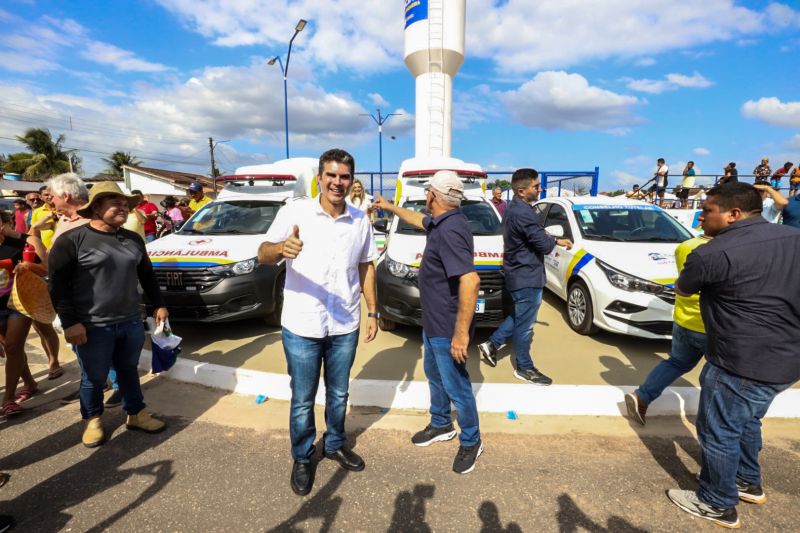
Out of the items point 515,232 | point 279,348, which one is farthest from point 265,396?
point 515,232

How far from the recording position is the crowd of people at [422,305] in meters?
1.95

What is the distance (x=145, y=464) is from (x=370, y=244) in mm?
2054

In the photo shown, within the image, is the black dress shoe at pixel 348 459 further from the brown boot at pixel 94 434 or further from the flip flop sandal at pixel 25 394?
the flip flop sandal at pixel 25 394

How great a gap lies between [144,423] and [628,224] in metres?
5.63

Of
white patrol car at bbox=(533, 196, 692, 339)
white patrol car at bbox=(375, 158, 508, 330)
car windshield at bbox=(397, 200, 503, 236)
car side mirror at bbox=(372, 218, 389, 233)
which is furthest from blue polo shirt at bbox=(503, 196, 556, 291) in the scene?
car side mirror at bbox=(372, 218, 389, 233)

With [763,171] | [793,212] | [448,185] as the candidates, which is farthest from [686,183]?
[448,185]

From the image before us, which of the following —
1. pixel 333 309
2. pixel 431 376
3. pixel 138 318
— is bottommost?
pixel 431 376

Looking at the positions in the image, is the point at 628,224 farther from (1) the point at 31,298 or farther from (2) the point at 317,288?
(1) the point at 31,298

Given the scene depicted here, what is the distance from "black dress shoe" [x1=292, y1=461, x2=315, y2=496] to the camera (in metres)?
2.34

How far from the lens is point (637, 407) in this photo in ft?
9.85

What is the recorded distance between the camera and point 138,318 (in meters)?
2.98

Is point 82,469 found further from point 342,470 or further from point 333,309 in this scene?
point 333,309

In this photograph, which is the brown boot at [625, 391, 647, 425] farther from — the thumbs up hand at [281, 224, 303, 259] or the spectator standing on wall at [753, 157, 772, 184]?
the spectator standing on wall at [753, 157, 772, 184]

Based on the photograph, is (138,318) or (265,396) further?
(265,396)
